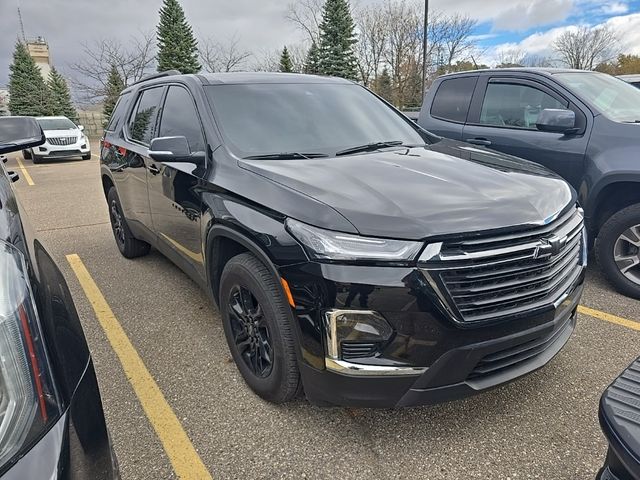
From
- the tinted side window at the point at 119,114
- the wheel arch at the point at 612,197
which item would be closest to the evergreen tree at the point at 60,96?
the tinted side window at the point at 119,114

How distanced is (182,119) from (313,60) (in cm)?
3180

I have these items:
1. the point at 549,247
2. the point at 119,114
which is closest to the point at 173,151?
the point at 549,247

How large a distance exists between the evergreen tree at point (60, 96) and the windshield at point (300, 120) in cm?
3576

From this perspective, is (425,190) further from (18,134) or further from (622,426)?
(18,134)

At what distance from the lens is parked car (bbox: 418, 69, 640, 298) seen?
12.4 ft

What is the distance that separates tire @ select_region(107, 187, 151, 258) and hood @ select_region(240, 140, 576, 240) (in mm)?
2772

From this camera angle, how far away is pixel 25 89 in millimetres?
33906

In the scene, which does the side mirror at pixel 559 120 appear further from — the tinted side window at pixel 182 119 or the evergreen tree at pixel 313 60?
the evergreen tree at pixel 313 60

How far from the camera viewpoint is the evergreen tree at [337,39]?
101ft

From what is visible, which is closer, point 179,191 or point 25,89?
point 179,191

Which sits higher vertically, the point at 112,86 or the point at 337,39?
the point at 337,39

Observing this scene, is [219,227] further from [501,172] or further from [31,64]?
[31,64]

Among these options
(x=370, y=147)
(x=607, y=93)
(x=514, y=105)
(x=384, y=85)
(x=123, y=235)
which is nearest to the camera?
(x=370, y=147)

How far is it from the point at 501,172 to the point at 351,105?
1.37 m
